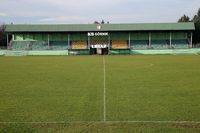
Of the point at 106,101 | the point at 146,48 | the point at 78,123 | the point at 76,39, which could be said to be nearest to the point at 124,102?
the point at 106,101

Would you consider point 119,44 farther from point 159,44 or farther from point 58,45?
point 58,45

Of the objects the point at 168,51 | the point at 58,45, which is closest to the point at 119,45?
A: the point at 168,51

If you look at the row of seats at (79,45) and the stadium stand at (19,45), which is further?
the stadium stand at (19,45)

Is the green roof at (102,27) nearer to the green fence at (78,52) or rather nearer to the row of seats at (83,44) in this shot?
the row of seats at (83,44)

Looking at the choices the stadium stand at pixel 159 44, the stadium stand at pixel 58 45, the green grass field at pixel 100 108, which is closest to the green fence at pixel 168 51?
the stadium stand at pixel 159 44

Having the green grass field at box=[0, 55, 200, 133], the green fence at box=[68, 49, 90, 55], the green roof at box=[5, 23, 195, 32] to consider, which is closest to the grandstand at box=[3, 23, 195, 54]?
the green roof at box=[5, 23, 195, 32]

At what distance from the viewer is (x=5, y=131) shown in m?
9.91

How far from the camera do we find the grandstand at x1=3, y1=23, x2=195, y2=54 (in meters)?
90.8

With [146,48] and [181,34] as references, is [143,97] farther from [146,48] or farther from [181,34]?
[181,34]

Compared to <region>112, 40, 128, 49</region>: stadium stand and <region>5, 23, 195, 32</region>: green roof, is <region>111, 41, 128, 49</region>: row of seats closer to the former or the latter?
<region>112, 40, 128, 49</region>: stadium stand

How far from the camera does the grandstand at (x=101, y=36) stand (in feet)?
298

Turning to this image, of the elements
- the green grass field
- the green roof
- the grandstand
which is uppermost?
the green roof

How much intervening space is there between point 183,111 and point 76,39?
81154 millimetres

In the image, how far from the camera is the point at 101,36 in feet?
304
